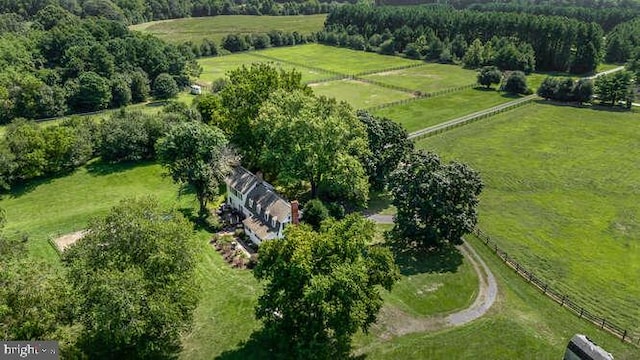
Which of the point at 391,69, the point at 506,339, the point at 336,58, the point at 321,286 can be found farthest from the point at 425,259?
the point at 336,58

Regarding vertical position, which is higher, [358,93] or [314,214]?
[358,93]

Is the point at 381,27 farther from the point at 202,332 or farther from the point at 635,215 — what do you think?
the point at 202,332

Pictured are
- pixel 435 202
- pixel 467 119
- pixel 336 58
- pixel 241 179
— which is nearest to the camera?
pixel 435 202

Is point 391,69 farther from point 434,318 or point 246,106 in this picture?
A: point 434,318

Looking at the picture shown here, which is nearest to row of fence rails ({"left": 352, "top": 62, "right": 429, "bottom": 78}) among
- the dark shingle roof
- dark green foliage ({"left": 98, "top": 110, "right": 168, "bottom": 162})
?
dark green foliage ({"left": 98, "top": 110, "right": 168, "bottom": 162})

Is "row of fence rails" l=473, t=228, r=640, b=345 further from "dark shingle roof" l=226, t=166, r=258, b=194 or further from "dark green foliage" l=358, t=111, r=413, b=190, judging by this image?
"dark shingle roof" l=226, t=166, r=258, b=194
